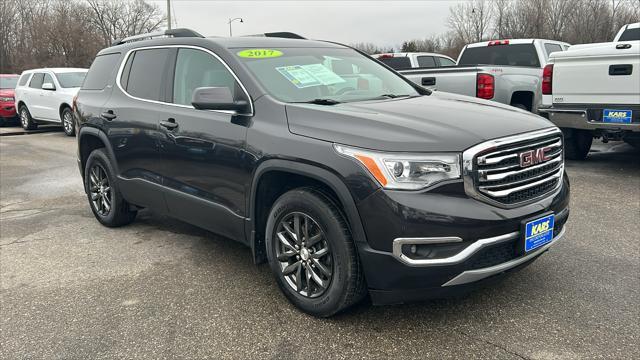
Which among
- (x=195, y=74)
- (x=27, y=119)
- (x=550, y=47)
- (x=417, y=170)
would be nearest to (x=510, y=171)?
(x=417, y=170)

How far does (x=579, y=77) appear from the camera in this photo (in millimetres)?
6637

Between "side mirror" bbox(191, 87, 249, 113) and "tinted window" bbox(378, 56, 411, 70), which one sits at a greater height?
"tinted window" bbox(378, 56, 411, 70)

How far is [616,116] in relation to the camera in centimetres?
633

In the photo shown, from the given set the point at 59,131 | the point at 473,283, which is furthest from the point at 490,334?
the point at 59,131

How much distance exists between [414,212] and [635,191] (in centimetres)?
470

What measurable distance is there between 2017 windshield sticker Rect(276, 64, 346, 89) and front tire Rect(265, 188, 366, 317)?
0.91m

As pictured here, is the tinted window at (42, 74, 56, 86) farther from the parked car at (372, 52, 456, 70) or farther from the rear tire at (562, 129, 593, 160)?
the rear tire at (562, 129, 593, 160)

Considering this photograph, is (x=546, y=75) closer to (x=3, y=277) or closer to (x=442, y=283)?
(x=442, y=283)

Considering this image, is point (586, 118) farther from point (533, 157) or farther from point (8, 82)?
point (8, 82)

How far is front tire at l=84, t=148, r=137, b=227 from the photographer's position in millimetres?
4934

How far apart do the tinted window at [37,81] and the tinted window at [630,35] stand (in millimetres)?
14066

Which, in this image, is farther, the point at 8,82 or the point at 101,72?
the point at 8,82

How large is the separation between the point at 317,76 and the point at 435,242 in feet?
5.49

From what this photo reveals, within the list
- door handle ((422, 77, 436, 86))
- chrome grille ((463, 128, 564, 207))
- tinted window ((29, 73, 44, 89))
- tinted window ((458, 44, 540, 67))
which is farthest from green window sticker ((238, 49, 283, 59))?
tinted window ((29, 73, 44, 89))
